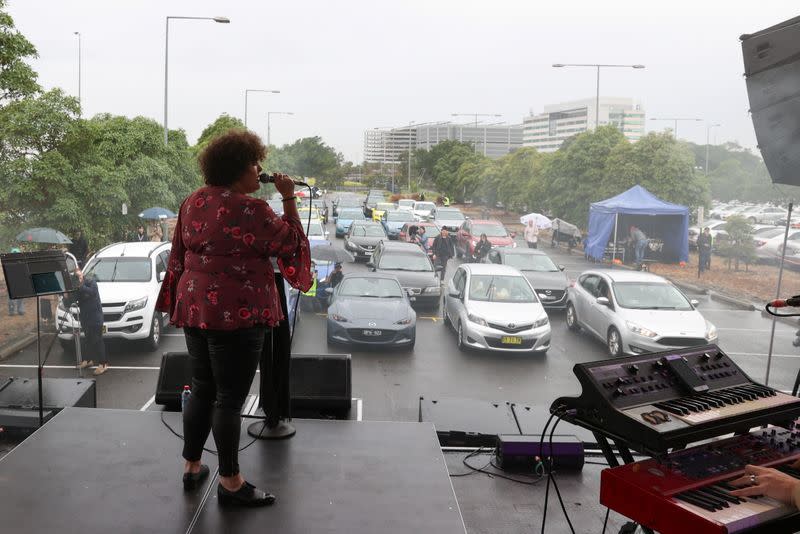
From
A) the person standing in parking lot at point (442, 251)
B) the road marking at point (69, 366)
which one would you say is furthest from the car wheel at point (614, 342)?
the road marking at point (69, 366)

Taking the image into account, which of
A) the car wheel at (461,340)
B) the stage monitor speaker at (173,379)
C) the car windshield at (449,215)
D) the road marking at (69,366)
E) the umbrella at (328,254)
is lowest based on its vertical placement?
the road marking at (69,366)

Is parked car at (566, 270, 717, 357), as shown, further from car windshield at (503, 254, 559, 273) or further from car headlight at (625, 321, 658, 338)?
car windshield at (503, 254, 559, 273)

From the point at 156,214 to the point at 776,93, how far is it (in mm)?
5189

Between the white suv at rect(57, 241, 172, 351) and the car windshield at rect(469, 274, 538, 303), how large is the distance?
269 cm

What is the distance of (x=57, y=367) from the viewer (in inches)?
205

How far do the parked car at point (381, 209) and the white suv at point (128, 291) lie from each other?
8.35 meters

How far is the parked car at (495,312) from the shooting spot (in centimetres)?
600

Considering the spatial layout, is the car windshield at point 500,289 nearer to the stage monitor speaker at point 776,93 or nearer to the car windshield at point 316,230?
the stage monitor speaker at point 776,93

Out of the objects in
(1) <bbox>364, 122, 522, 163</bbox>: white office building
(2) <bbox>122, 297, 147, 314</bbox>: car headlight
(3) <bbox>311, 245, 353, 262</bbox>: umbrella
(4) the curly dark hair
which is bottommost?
(2) <bbox>122, 297, 147, 314</bbox>: car headlight

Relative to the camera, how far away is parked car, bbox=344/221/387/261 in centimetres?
1060

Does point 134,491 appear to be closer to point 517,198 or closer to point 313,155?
point 313,155

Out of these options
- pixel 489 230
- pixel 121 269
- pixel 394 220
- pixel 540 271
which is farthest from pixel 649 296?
pixel 394 220

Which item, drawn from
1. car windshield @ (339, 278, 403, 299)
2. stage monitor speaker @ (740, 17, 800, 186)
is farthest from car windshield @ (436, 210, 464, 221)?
stage monitor speaker @ (740, 17, 800, 186)

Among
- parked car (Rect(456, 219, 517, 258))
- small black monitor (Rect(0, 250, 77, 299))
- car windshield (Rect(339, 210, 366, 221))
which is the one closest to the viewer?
small black monitor (Rect(0, 250, 77, 299))
